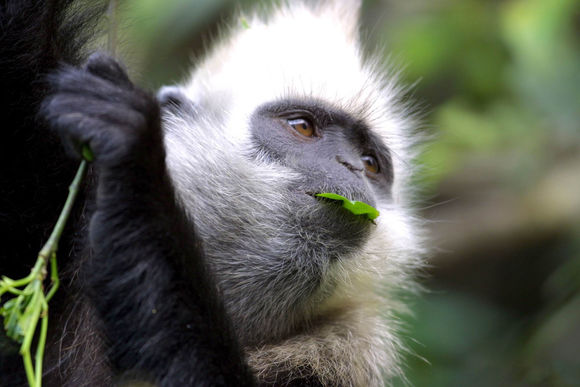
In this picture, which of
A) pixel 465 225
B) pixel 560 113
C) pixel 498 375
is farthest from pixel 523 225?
pixel 498 375

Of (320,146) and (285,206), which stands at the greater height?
(320,146)

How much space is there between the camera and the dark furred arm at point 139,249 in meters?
2.34

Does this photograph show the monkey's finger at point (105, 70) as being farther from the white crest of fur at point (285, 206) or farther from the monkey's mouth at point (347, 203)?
the monkey's mouth at point (347, 203)

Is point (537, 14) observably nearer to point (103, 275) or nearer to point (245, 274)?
point (245, 274)

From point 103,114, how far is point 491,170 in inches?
194

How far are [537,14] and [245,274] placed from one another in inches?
127

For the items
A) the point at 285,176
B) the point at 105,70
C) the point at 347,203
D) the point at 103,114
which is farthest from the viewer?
the point at 285,176

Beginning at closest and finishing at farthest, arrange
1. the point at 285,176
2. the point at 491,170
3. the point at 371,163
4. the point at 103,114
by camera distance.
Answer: the point at 103,114
the point at 285,176
the point at 371,163
the point at 491,170

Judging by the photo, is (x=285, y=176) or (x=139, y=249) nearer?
(x=139, y=249)

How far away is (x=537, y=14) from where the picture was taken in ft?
16.7

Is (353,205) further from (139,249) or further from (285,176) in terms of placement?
(139,249)

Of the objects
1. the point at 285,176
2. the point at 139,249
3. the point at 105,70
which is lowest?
the point at 139,249

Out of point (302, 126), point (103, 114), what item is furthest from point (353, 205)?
point (103, 114)

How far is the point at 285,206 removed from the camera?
308cm
